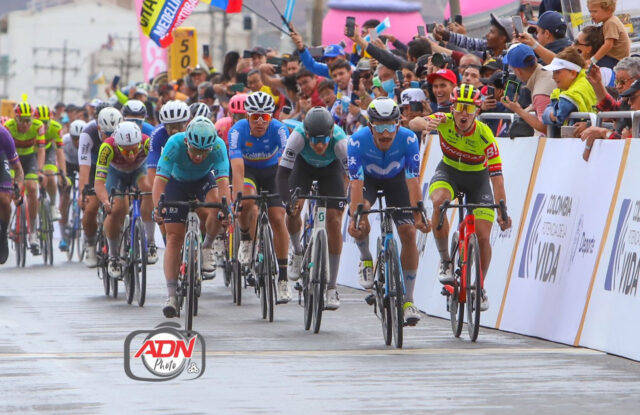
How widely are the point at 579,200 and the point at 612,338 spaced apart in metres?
1.57

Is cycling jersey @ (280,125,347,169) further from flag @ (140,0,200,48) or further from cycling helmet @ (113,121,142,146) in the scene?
flag @ (140,0,200,48)

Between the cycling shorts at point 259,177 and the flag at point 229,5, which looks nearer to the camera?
the cycling shorts at point 259,177

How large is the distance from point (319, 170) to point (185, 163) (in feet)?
4.52

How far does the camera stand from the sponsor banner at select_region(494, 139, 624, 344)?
11.5m

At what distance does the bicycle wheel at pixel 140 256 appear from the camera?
14.6 meters

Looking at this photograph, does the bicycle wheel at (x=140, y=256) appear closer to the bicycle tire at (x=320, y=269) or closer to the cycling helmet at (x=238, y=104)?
the cycling helmet at (x=238, y=104)

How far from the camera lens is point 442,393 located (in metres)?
8.75

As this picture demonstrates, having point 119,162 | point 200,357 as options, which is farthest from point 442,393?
point 119,162

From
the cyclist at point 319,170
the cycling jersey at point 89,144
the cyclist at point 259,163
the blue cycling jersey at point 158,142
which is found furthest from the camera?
the cycling jersey at point 89,144

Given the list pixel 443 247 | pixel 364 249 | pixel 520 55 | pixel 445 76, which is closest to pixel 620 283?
pixel 443 247

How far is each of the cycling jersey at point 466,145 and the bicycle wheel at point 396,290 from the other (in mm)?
1364

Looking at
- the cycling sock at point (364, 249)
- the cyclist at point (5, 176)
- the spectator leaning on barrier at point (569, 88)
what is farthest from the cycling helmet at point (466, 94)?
the cyclist at point (5, 176)

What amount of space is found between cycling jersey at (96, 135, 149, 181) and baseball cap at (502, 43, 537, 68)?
495 cm

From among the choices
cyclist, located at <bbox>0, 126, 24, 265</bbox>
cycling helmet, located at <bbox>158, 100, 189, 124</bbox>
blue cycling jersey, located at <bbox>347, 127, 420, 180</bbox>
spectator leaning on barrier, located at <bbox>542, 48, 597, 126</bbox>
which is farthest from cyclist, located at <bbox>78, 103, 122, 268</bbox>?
spectator leaning on barrier, located at <bbox>542, 48, 597, 126</bbox>
